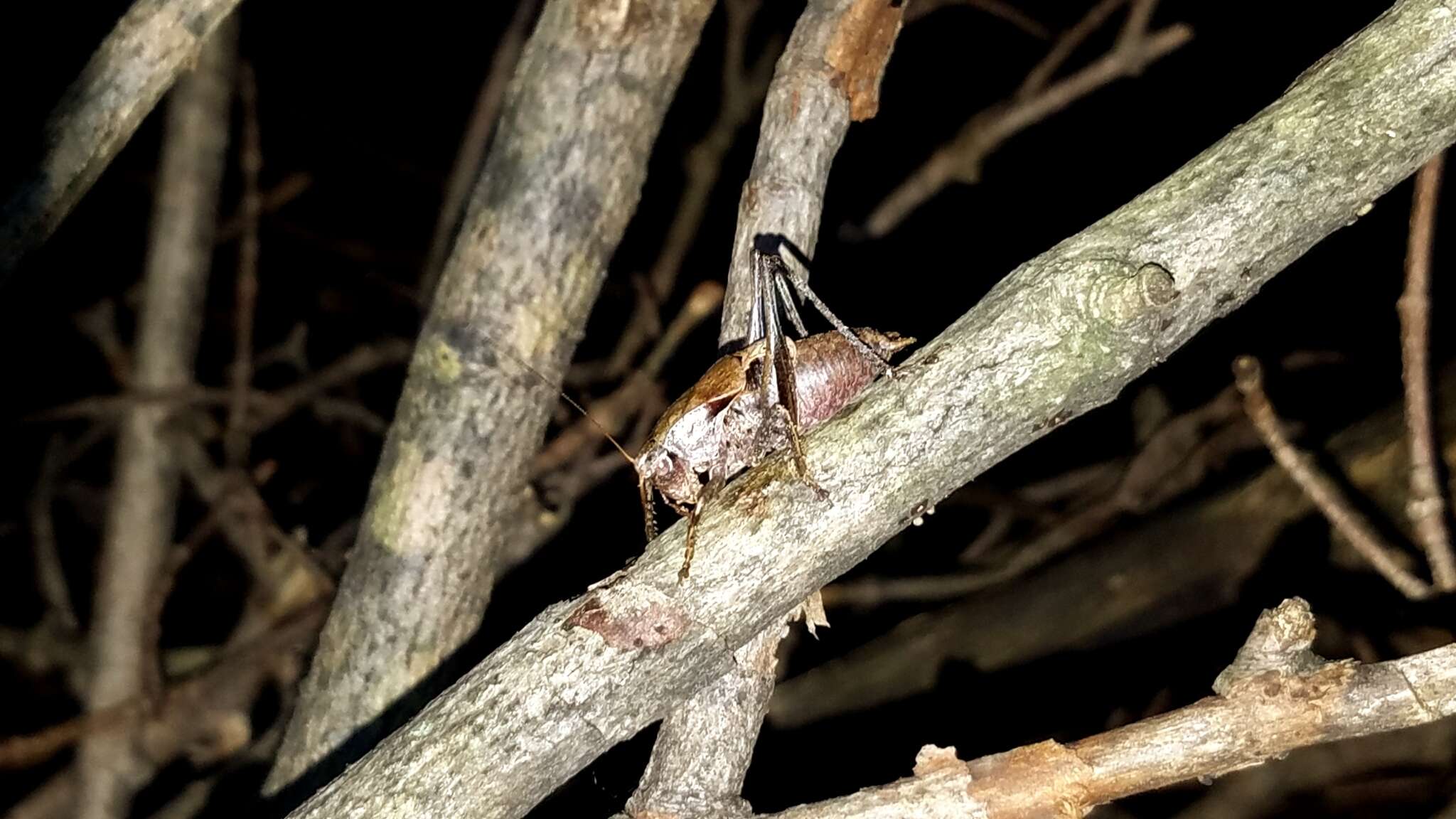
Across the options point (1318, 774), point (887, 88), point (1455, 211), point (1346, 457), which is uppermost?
point (887, 88)

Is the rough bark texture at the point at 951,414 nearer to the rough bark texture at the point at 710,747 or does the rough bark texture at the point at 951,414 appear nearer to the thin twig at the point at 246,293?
the rough bark texture at the point at 710,747

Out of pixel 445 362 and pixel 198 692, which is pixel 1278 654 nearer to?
pixel 445 362

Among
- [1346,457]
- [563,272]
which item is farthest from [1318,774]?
[563,272]

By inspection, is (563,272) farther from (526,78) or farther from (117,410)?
(117,410)

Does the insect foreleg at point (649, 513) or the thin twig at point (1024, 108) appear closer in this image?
the insect foreleg at point (649, 513)

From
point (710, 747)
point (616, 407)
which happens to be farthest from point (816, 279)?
point (710, 747)

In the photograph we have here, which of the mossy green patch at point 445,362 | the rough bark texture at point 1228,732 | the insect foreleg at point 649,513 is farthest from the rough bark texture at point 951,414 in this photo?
the mossy green patch at point 445,362
